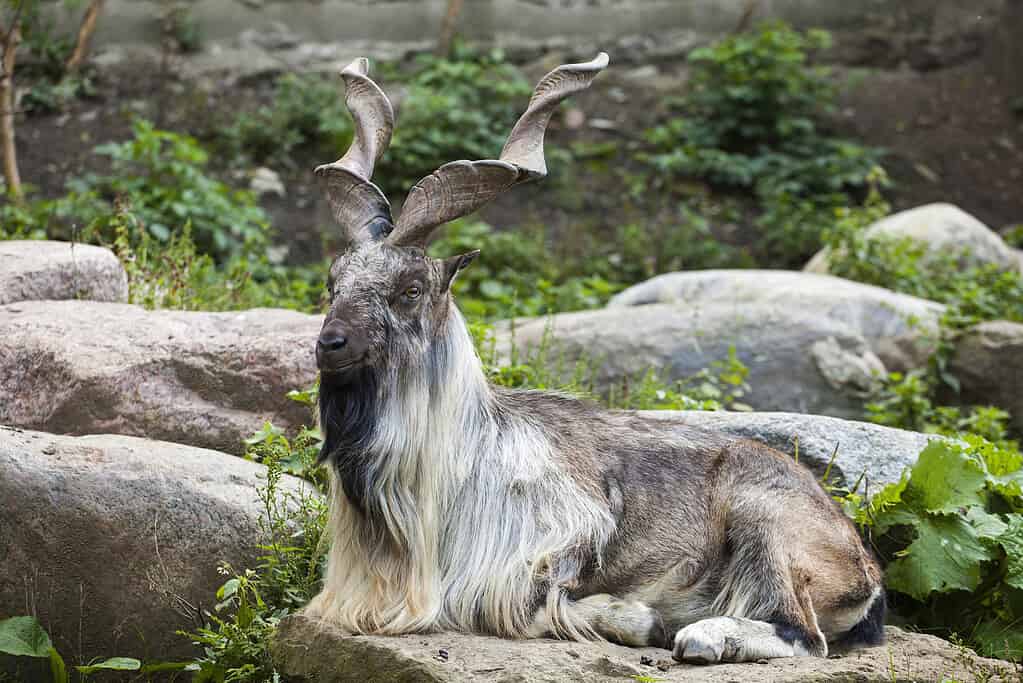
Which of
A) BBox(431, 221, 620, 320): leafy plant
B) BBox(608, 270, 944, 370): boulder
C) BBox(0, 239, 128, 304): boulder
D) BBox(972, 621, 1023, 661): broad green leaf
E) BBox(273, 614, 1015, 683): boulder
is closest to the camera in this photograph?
BBox(273, 614, 1015, 683): boulder

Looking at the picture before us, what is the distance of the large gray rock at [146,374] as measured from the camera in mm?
6328

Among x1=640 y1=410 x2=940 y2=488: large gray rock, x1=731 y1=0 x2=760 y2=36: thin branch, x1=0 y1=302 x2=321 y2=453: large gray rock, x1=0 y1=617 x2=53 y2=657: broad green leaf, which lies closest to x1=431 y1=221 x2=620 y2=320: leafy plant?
x1=0 y1=302 x2=321 y2=453: large gray rock

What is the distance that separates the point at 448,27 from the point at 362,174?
33.5ft

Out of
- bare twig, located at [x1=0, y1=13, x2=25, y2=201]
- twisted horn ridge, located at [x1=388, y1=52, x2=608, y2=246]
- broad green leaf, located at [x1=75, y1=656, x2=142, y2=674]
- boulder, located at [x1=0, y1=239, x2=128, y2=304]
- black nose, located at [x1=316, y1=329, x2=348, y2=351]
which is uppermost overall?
bare twig, located at [x1=0, y1=13, x2=25, y2=201]

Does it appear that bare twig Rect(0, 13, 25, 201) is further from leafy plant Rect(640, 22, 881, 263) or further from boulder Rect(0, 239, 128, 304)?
leafy plant Rect(640, 22, 881, 263)

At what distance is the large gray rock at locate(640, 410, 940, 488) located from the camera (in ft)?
20.5

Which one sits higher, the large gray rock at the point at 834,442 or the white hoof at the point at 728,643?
the large gray rock at the point at 834,442

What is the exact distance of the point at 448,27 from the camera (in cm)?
1509

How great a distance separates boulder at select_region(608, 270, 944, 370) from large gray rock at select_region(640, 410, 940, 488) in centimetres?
315

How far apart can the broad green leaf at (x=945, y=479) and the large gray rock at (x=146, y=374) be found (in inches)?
122

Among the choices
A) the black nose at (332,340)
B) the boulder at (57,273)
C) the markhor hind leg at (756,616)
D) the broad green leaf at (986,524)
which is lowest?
the markhor hind leg at (756,616)

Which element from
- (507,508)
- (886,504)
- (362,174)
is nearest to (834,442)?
(886,504)

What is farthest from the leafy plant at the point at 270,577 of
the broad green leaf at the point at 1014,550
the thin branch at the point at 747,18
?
the thin branch at the point at 747,18

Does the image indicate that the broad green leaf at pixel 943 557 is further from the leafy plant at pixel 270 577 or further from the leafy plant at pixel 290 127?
the leafy plant at pixel 290 127
